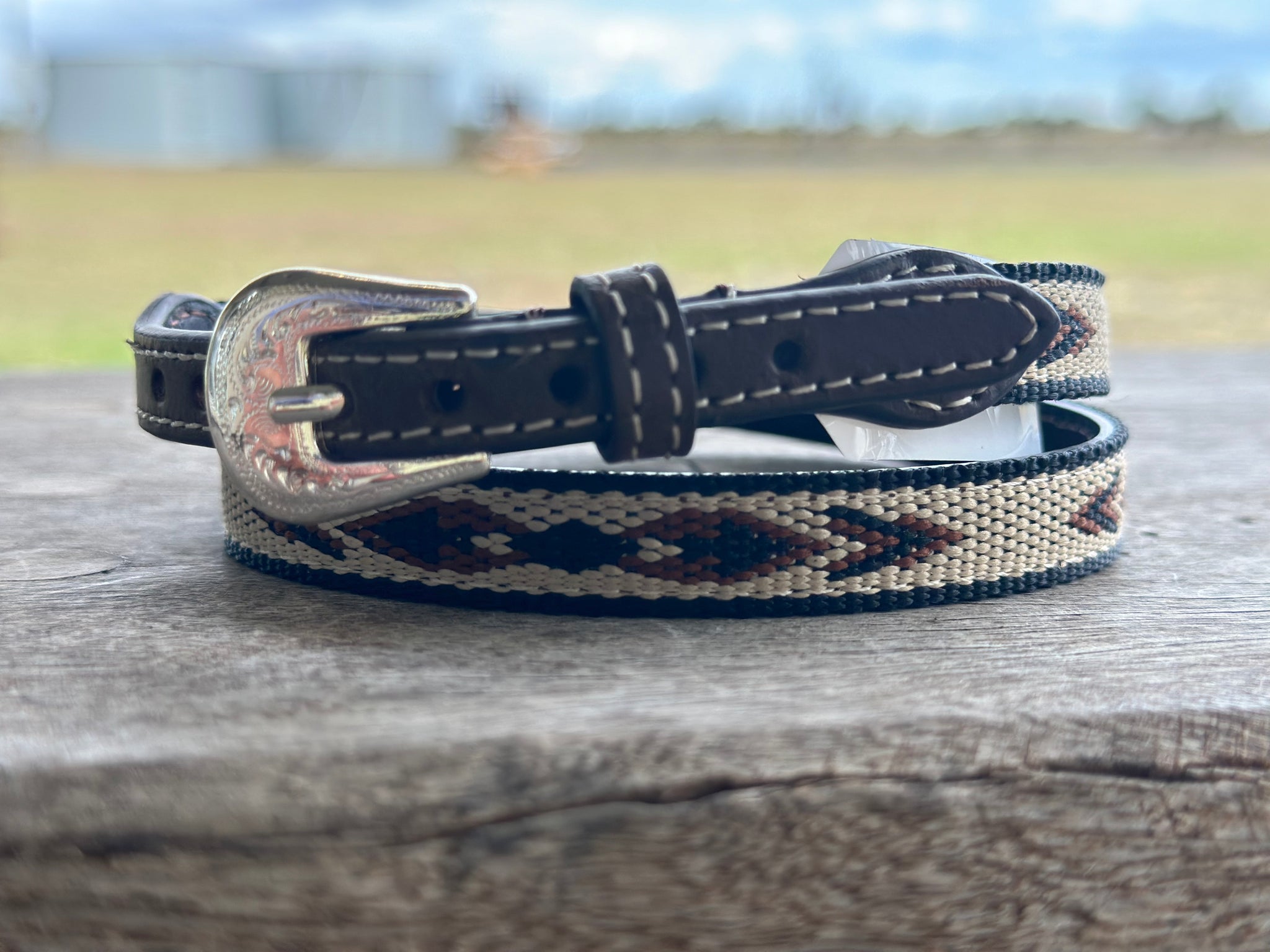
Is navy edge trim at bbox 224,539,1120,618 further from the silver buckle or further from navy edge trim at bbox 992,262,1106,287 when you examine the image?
navy edge trim at bbox 992,262,1106,287

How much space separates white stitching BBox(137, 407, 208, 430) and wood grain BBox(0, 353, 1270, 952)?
17 cm

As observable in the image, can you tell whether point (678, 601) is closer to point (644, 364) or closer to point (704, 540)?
point (704, 540)

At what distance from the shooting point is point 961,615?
896 mm

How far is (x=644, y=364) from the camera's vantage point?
30.0 inches

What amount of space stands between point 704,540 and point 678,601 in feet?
0.18

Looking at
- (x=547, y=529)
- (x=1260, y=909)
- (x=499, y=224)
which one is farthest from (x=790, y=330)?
(x=499, y=224)

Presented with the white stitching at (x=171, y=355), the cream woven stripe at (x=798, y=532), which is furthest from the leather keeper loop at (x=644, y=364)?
the white stitching at (x=171, y=355)

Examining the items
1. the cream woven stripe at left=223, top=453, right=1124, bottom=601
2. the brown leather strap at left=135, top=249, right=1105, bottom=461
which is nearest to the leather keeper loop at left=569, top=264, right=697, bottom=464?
the brown leather strap at left=135, top=249, right=1105, bottom=461

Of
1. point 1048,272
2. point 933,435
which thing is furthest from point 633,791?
point 1048,272

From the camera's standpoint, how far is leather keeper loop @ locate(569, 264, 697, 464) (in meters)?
0.76

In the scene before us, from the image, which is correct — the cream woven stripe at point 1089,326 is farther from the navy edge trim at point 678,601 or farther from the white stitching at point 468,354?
the white stitching at point 468,354

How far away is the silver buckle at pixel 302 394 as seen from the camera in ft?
2.53

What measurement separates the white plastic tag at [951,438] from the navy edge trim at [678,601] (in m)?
0.12

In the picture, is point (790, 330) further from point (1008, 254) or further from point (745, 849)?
point (1008, 254)
